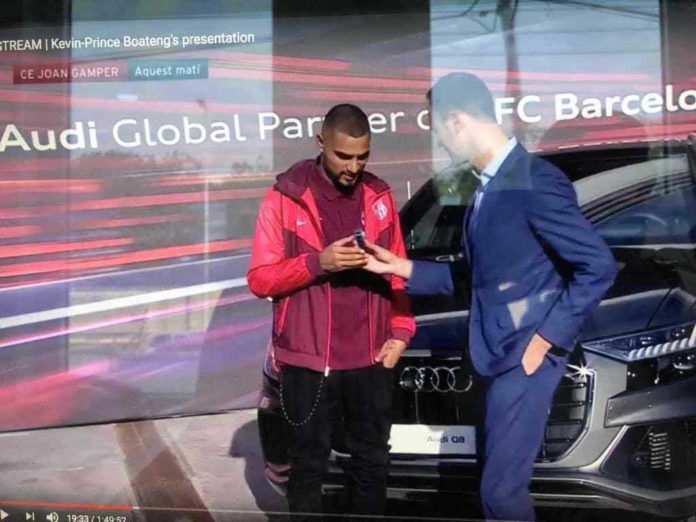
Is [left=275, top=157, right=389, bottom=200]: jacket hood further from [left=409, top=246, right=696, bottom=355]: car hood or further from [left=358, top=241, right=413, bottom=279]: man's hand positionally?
[left=409, top=246, right=696, bottom=355]: car hood

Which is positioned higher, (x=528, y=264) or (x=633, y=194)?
(x=633, y=194)

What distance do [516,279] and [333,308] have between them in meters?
0.59

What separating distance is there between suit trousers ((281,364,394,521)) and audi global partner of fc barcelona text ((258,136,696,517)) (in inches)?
2.5

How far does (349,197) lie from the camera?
3035 mm

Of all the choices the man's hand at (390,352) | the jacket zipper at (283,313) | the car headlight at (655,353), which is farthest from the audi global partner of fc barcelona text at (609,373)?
the jacket zipper at (283,313)

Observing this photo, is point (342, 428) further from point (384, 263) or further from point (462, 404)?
point (384, 263)

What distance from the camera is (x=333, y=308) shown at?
9.96 ft

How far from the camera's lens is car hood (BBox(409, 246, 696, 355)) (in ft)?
9.65

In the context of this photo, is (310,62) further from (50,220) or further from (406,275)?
(50,220)

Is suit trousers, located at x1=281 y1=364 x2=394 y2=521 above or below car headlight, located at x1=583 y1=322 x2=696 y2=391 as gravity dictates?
below

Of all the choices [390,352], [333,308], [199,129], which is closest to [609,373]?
[390,352]

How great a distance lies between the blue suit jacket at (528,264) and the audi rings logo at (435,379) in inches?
6.4

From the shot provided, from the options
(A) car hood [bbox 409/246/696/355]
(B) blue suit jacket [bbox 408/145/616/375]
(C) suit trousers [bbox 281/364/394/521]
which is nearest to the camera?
(B) blue suit jacket [bbox 408/145/616/375]

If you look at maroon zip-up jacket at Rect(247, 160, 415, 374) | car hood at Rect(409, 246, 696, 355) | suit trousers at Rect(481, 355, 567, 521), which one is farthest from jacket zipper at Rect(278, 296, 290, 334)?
suit trousers at Rect(481, 355, 567, 521)
